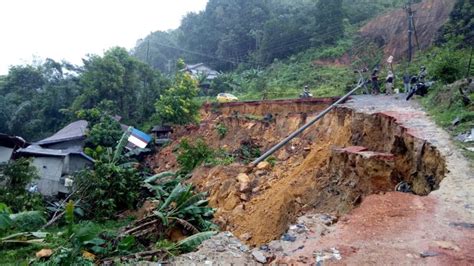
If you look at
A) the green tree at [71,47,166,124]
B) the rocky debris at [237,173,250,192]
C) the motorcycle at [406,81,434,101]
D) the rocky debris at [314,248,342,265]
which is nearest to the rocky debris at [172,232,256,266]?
the rocky debris at [314,248,342,265]

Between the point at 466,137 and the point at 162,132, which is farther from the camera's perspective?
the point at 162,132

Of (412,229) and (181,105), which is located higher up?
(181,105)

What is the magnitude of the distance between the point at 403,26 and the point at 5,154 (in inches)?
1290

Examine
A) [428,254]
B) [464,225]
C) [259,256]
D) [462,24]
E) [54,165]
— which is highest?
[462,24]

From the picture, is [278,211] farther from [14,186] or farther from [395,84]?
[395,84]

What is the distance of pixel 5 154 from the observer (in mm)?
17734

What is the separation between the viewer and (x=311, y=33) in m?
37.0

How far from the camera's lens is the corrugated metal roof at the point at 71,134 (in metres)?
21.1

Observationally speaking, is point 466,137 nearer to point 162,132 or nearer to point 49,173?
point 49,173

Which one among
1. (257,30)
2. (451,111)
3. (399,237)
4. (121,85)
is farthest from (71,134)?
(257,30)

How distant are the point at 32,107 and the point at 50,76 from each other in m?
4.08

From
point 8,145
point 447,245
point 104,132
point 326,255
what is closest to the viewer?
point 447,245

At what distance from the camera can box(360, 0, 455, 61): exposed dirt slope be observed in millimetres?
31031

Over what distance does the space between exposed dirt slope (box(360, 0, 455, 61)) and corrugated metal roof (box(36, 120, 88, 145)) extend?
25.3 metres
